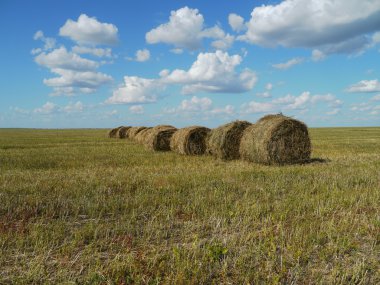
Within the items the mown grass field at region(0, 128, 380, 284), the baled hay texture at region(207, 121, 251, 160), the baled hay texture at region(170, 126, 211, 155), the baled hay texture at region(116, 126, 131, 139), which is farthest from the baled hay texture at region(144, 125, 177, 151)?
the baled hay texture at region(116, 126, 131, 139)

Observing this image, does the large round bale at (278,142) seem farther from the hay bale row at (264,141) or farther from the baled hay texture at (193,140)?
the baled hay texture at (193,140)

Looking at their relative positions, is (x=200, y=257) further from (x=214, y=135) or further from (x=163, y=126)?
(x=163, y=126)

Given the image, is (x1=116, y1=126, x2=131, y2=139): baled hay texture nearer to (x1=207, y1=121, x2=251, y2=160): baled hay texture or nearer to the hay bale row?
the hay bale row

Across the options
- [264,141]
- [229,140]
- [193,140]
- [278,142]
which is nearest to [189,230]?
[264,141]

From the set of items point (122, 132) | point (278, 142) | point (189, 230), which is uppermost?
point (122, 132)

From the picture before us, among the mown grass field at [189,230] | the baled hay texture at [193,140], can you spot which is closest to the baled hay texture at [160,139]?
the baled hay texture at [193,140]

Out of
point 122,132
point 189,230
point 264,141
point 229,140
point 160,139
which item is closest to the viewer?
point 189,230

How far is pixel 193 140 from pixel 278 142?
5080 mm

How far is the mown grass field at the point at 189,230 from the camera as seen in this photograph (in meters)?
3.93

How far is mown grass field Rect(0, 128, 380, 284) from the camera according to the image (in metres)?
3.93

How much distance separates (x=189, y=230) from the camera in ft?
17.6

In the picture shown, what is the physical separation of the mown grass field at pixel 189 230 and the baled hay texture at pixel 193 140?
7.80 metres

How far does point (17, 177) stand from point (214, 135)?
7.79 meters

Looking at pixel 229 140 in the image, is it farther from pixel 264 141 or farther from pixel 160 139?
pixel 160 139
